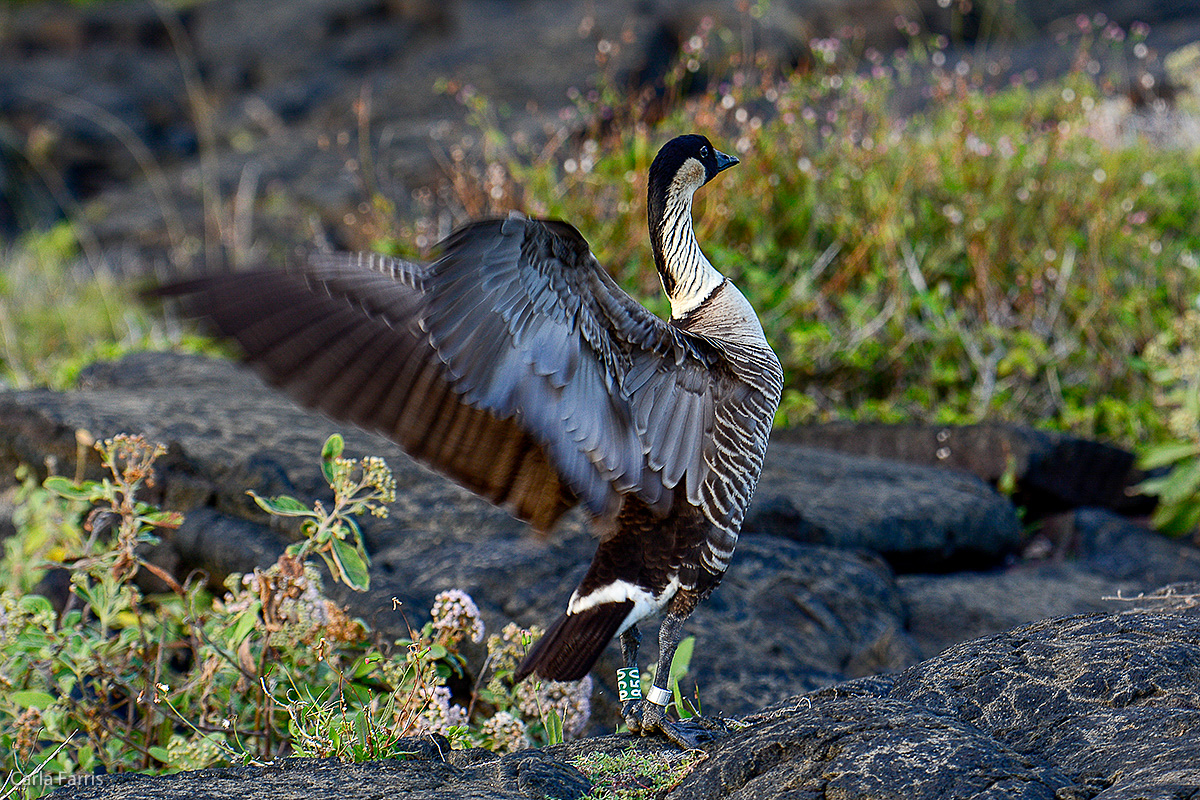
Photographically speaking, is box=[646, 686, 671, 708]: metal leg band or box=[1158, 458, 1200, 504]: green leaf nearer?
box=[646, 686, 671, 708]: metal leg band

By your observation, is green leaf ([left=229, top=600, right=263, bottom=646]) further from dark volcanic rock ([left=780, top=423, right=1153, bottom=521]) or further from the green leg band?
dark volcanic rock ([left=780, top=423, right=1153, bottom=521])

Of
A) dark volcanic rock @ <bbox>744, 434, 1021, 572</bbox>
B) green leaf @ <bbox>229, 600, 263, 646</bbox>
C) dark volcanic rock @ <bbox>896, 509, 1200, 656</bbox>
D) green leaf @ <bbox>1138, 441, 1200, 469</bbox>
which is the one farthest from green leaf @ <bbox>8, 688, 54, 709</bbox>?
green leaf @ <bbox>1138, 441, 1200, 469</bbox>

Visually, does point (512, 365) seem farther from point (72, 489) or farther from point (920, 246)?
point (920, 246)

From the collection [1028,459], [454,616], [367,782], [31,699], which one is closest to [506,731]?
[454,616]

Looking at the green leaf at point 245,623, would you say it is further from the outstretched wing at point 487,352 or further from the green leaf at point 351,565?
the outstretched wing at point 487,352

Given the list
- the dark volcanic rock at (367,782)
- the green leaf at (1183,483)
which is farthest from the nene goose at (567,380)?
the green leaf at (1183,483)

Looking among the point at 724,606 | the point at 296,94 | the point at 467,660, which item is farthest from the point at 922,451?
the point at 296,94

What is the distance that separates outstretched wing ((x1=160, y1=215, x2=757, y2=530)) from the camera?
93.7 inches

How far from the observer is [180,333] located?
729 cm

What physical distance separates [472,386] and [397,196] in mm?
7572

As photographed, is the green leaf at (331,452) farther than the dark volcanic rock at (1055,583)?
No

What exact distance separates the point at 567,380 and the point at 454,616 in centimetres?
81

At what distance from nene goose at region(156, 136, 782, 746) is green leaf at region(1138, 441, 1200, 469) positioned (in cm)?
283

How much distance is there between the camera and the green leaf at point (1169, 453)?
4.67 m
